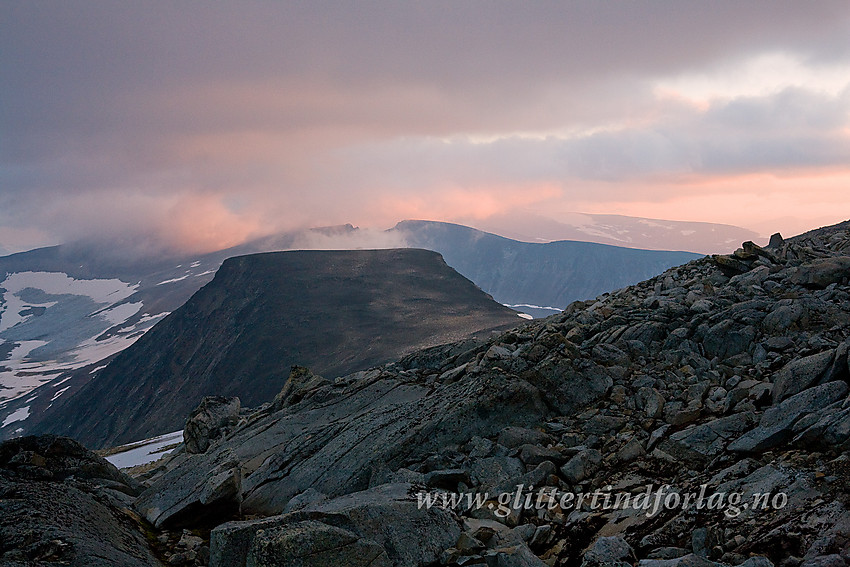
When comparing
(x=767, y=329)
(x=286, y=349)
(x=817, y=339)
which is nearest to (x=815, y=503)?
(x=817, y=339)

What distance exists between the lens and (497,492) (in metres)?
13.1

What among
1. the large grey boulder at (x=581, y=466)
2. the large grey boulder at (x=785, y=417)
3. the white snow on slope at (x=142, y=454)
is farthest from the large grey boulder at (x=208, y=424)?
the white snow on slope at (x=142, y=454)

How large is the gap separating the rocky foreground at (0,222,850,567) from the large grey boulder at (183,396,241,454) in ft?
28.5

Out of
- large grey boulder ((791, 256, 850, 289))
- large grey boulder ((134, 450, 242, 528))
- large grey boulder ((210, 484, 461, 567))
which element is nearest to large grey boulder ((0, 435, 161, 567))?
large grey boulder ((134, 450, 242, 528))

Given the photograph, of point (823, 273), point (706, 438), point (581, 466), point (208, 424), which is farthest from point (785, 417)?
point (208, 424)

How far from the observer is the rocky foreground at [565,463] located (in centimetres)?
948

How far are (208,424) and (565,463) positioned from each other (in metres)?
27.2

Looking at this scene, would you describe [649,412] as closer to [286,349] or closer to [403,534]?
[403,534]

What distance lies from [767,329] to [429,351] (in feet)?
58.0

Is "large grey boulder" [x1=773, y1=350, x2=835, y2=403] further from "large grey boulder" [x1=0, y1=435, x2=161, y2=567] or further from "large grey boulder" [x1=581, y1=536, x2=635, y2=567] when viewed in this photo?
"large grey boulder" [x1=0, y1=435, x2=161, y2=567]

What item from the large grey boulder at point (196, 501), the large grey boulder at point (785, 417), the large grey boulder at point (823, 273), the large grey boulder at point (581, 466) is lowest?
the large grey boulder at point (196, 501)

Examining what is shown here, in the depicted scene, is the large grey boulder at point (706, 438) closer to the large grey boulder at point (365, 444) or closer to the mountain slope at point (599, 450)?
the mountain slope at point (599, 450)

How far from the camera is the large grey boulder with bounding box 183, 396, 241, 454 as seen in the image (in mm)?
32750

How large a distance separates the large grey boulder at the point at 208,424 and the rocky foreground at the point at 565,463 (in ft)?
28.5
